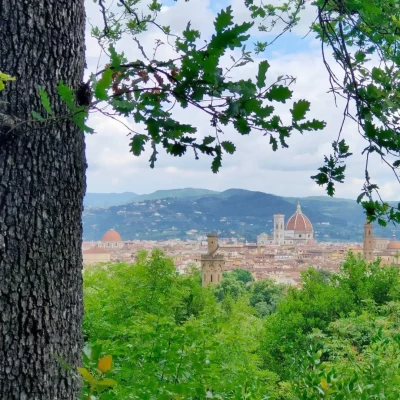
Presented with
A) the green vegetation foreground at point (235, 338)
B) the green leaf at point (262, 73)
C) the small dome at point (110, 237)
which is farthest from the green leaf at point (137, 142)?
the small dome at point (110, 237)

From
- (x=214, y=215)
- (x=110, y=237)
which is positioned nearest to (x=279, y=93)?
(x=110, y=237)

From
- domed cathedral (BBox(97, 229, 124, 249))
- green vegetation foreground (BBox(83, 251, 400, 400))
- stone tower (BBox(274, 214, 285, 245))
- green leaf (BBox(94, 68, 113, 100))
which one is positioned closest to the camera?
green leaf (BBox(94, 68, 113, 100))

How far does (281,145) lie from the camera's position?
1249 millimetres

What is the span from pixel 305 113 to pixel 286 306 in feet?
37.5

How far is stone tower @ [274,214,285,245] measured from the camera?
64.2 meters

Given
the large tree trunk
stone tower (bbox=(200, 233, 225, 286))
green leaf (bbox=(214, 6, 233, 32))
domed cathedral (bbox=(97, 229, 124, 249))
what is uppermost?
green leaf (bbox=(214, 6, 233, 32))

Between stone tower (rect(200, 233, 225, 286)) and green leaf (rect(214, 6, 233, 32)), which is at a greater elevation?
green leaf (rect(214, 6, 233, 32))

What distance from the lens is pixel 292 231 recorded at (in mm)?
67375

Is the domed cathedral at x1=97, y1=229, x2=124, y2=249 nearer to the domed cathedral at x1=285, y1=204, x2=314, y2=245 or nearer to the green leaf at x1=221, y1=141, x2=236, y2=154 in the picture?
the domed cathedral at x1=285, y1=204, x2=314, y2=245

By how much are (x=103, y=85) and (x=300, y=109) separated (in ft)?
1.42

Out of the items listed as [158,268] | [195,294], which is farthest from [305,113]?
[195,294]

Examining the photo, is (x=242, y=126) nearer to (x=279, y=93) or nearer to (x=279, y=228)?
(x=279, y=93)

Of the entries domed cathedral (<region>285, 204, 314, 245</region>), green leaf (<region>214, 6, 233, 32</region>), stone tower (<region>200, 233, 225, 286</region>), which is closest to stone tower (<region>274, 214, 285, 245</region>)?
domed cathedral (<region>285, 204, 314, 245</region>)

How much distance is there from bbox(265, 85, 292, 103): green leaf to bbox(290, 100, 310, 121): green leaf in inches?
2.1
